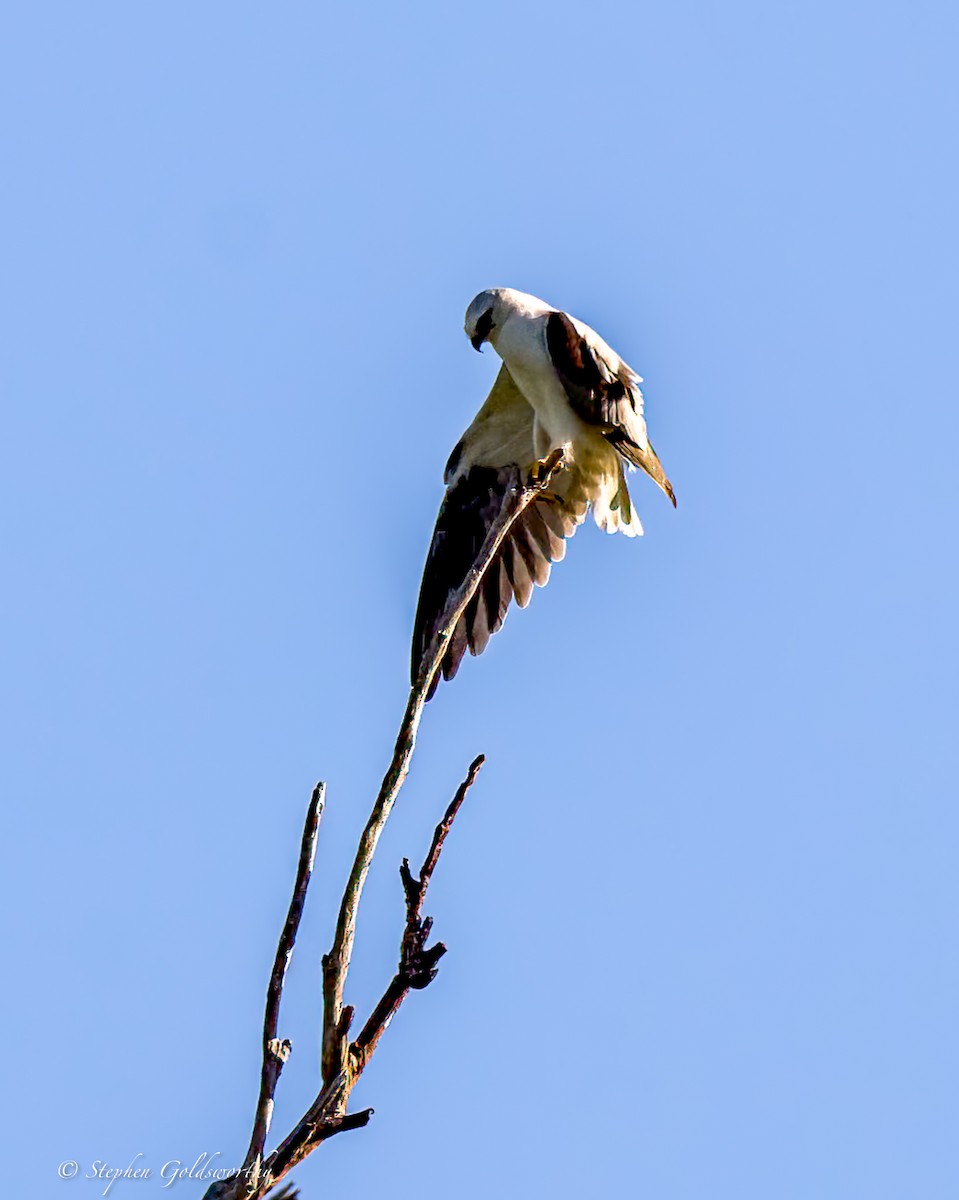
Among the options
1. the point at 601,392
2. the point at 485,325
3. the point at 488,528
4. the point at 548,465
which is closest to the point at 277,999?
the point at 548,465

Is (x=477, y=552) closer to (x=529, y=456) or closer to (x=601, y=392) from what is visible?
(x=529, y=456)

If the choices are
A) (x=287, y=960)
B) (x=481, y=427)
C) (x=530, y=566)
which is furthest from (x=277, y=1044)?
(x=481, y=427)

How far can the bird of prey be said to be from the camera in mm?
6539

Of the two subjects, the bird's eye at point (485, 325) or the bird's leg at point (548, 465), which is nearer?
the bird's leg at point (548, 465)

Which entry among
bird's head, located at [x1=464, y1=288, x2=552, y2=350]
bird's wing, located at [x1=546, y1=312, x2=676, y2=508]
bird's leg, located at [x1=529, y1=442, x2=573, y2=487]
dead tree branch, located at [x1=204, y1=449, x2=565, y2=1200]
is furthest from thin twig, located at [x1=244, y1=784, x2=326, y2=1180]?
bird's head, located at [x1=464, y1=288, x2=552, y2=350]

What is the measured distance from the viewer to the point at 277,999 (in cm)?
270

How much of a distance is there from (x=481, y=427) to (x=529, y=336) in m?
0.75

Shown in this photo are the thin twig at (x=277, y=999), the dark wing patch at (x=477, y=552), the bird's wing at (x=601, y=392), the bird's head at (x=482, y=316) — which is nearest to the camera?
the thin twig at (x=277, y=999)

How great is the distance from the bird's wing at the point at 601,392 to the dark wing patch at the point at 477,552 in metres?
0.49

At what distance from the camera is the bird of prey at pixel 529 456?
6.54 metres

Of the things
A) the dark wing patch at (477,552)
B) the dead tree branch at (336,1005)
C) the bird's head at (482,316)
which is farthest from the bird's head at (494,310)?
the dead tree branch at (336,1005)

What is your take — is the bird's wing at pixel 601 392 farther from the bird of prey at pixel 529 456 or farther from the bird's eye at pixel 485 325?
the bird's eye at pixel 485 325

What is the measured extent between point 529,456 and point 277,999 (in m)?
4.90

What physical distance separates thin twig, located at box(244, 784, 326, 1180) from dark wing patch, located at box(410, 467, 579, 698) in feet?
11.9
